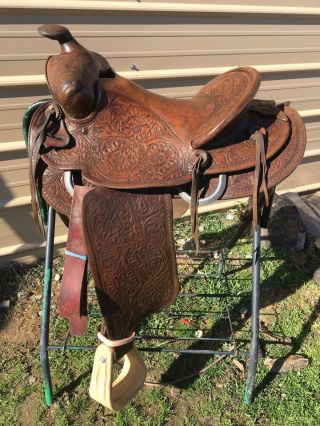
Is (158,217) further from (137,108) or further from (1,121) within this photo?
(1,121)

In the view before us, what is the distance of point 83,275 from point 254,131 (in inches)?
31.0

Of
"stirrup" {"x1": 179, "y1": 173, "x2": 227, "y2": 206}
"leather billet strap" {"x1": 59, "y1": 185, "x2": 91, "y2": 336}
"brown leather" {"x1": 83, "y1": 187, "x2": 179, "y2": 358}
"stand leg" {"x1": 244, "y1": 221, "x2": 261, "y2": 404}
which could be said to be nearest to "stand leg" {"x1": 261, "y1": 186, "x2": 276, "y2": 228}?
"stand leg" {"x1": 244, "y1": 221, "x2": 261, "y2": 404}

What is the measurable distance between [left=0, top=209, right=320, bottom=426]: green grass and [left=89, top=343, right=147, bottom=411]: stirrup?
370 millimetres

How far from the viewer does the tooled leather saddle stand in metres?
1.25

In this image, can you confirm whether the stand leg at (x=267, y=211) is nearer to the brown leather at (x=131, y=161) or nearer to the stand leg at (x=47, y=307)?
the brown leather at (x=131, y=161)

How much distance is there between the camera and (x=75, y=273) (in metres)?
1.28

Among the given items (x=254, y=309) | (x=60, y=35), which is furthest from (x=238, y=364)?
(x=60, y=35)

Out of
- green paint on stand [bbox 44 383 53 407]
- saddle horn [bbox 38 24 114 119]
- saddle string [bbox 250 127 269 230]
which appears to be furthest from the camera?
green paint on stand [bbox 44 383 53 407]

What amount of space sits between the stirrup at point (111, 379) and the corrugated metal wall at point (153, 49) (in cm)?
127

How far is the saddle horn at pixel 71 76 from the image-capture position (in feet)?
3.95

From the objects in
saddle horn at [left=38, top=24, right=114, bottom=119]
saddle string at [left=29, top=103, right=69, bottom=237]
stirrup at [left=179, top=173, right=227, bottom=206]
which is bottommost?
stirrup at [left=179, top=173, right=227, bottom=206]

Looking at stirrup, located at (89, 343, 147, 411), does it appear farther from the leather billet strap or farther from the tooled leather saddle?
the leather billet strap

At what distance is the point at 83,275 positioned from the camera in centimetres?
128

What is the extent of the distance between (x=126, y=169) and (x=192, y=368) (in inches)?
46.5
